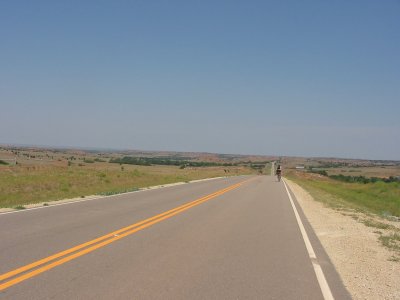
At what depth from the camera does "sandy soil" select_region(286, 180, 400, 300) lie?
7.43 m

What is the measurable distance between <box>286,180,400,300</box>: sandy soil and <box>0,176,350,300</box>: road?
0.91 ft

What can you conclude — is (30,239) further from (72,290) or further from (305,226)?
(305,226)

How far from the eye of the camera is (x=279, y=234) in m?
12.6

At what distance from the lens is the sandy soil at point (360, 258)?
24.4 ft

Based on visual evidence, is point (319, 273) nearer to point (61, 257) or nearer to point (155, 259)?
point (155, 259)

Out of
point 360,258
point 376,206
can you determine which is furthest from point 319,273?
point 376,206

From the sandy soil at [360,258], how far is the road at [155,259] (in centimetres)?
28

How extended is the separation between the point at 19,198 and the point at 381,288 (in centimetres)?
2050

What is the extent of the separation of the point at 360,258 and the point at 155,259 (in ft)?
13.9

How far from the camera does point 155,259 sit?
28.2 ft

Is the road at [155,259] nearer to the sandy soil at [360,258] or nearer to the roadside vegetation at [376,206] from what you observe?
the sandy soil at [360,258]

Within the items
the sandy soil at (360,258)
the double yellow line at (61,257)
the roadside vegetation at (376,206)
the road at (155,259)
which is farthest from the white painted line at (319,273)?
the double yellow line at (61,257)

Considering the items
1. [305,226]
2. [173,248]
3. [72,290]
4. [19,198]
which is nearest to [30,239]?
[173,248]

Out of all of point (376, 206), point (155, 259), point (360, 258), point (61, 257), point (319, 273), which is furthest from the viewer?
point (376, 206)
